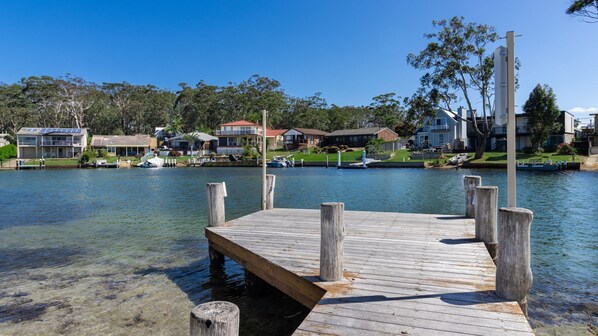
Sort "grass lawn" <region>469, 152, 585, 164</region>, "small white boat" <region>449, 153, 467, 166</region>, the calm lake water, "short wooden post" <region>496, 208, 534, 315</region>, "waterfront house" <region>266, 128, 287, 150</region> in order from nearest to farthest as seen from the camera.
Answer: "short wooden post" <region>496, 208, 534, 315</region> < the calm lake water < "grass lawn" <region>469, 152, 585, 164</region> < "small white boat" <region>449, 153, 467, 166</region> < "waterfront house" <region>266, 128, 287, 150</region>

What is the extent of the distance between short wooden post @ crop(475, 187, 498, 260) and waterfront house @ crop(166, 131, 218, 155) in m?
80.6

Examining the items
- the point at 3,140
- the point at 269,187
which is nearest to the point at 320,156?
the point at 269,187

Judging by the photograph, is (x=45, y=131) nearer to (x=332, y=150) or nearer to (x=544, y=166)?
(x=332, y=150)

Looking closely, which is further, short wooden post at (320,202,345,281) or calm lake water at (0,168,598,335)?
calm lake water at (0,168,598,335)

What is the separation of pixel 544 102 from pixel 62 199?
54188 millimetres

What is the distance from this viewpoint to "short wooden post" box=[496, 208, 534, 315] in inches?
172

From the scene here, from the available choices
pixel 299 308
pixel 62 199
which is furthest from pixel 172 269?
pixel 62 199

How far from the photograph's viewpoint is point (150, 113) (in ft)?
342

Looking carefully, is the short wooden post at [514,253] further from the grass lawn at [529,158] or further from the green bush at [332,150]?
the green bush at [332,150]

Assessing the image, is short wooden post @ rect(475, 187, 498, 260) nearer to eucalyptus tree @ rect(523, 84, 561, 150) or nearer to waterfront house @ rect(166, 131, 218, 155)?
eucalyptus tree @ rect(523, 84, 561, 150)

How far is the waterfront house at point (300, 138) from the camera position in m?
83.7

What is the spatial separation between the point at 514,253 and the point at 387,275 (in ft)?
5.55

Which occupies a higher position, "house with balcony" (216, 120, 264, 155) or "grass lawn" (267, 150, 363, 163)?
"house with balcony" (216, 120, 264, 155)

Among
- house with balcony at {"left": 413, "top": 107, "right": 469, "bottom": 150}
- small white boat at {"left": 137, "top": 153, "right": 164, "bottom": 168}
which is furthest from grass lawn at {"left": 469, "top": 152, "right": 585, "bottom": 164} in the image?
small white boat at {"left": 137, "top": 153, "right": 164, "bottom": 168}
